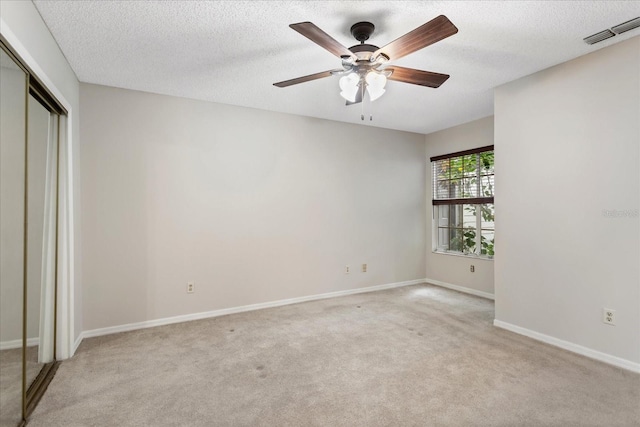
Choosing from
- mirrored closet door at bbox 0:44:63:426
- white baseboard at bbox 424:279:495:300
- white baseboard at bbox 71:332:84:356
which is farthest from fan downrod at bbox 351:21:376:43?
white baseboard at bbox 424:279:495:300

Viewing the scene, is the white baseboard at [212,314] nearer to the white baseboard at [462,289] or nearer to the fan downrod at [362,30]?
the white baseboard at [462,289]

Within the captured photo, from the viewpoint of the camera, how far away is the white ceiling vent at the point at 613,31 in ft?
7.45

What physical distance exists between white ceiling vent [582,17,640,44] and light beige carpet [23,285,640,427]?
2.57 metres

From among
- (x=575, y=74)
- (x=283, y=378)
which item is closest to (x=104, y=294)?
(x=283, y=378)

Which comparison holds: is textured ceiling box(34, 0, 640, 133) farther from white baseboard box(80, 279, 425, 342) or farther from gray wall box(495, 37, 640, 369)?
white baseboard box(80, 279, 425, 342)

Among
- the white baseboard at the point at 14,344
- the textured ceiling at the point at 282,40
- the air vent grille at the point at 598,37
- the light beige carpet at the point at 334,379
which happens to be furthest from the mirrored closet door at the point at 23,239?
the air vent grille at the point at 598,37

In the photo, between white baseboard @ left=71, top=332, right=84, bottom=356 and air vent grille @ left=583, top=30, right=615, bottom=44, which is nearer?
air vent grille @ left=583, top=30, right=615, bottom=44

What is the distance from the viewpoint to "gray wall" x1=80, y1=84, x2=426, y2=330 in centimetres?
337

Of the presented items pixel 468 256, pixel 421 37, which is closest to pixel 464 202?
pixel 468 256

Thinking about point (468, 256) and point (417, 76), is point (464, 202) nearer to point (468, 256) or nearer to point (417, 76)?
point (468, 256)

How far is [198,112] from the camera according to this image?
3.79 m

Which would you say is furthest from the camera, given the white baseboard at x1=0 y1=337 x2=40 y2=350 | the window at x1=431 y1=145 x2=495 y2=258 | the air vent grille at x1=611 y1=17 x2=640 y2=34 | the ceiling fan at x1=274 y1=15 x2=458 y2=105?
the window at x1=431 y1=145 x2=495 y2=258

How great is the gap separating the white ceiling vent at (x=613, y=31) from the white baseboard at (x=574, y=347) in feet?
8.27

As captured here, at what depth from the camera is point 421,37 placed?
1887 mm
